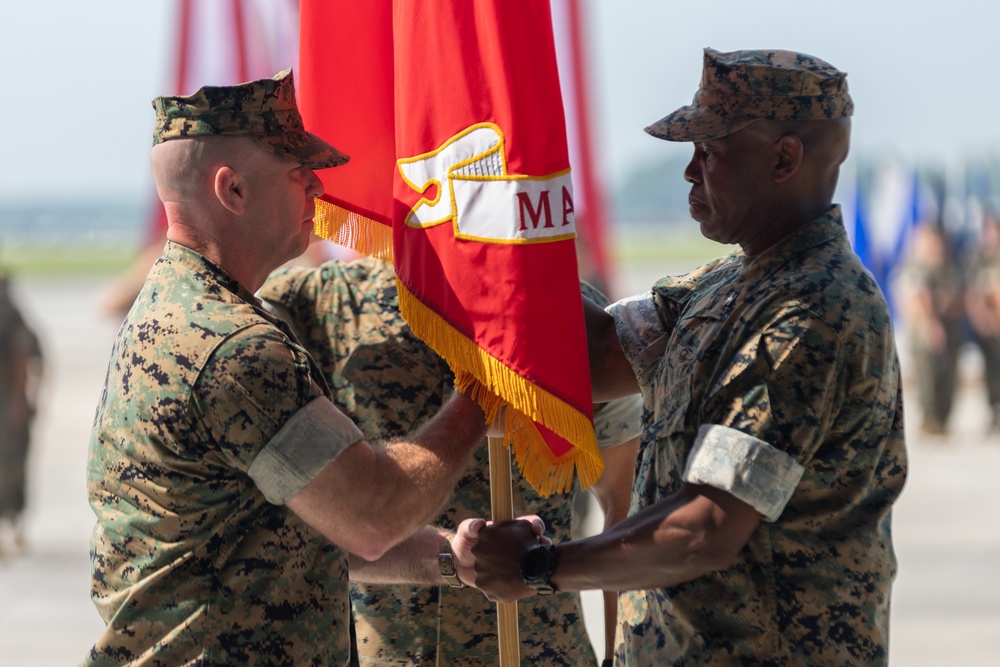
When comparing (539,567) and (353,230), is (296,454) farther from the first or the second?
(353,230)

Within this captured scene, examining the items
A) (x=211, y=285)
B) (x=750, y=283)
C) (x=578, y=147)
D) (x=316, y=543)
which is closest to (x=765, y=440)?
(x=750, y=283)

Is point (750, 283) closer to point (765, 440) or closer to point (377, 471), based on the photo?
point (765, 440)

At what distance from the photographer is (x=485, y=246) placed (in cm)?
274

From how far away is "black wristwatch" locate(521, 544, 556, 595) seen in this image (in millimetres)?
2620

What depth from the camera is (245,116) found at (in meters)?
2.45

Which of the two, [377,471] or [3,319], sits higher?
[377,471]

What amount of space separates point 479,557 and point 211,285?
2.90 ft

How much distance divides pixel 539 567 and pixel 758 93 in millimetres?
1090

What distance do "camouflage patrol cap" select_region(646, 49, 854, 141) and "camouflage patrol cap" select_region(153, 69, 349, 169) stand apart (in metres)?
0.77

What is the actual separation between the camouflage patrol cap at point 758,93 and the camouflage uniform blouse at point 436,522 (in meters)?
0.97

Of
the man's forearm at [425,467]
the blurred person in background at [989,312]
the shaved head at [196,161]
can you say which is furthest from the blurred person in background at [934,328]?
the shaved head at [196,161]

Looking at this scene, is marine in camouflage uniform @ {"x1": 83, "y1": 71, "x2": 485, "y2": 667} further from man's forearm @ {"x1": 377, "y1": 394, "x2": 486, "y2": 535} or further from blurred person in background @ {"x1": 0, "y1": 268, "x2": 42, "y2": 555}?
blurred person in background @ {"x1": 0, "y1": 268, "x2": 42, "y2": 555}

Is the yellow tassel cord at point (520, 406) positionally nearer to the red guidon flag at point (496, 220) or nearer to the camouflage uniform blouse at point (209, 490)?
the red guidon flag at point (496, 220)

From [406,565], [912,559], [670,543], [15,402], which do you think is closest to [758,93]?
[670,543]
